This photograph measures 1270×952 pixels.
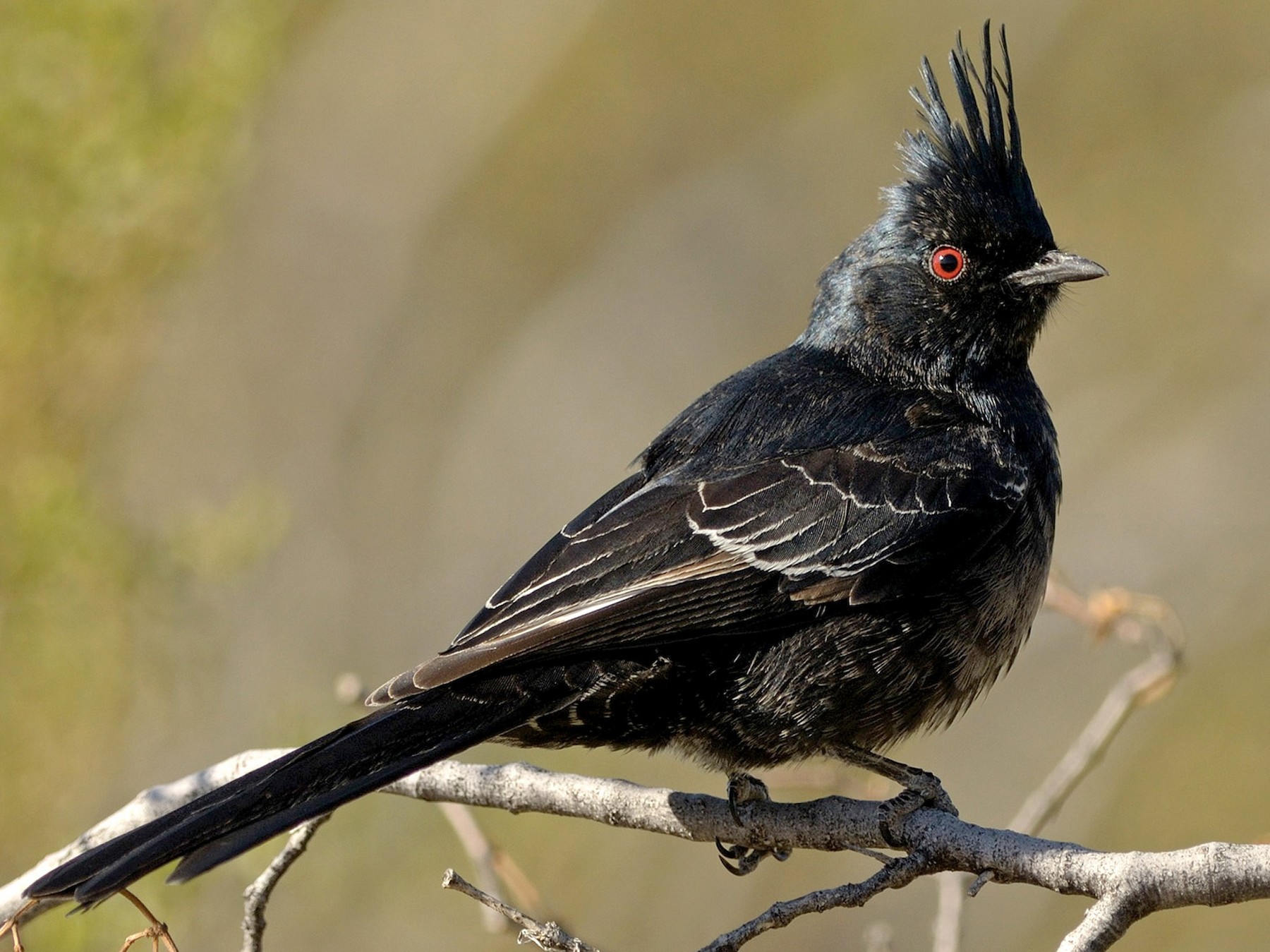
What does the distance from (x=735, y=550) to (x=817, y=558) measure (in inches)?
9.3

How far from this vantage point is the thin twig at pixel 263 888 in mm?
3281

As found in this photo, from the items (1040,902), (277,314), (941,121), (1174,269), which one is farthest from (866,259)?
(277,314)

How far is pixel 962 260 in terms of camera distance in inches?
184

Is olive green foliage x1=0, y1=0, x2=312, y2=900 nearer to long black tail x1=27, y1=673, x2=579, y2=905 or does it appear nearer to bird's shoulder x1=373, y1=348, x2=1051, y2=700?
bird's shoulder x1=373, y1=348, x2=1051, y2=700

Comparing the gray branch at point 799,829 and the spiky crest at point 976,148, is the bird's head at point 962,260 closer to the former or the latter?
the spiky crest at point 976,148

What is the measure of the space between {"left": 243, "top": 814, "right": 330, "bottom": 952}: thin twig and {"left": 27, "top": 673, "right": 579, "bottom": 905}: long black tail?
121 mm

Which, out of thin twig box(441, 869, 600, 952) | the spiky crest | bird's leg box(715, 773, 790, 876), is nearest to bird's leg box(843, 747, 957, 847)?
bird's leg box(715, 773, 790, 876)

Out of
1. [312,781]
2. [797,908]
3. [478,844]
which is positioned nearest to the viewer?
[797,908]

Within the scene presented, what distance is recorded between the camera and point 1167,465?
7.32 m

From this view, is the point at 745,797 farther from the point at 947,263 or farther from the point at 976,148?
the point at 976,148

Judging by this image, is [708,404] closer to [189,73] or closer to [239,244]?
[189,73]

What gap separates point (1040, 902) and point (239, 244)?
6180mm

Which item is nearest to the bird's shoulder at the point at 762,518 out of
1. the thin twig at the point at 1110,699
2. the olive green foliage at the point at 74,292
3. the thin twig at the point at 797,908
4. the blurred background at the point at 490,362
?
the thin twig at the point at 1110,699

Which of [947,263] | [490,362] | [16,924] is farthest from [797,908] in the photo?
[490,362]
